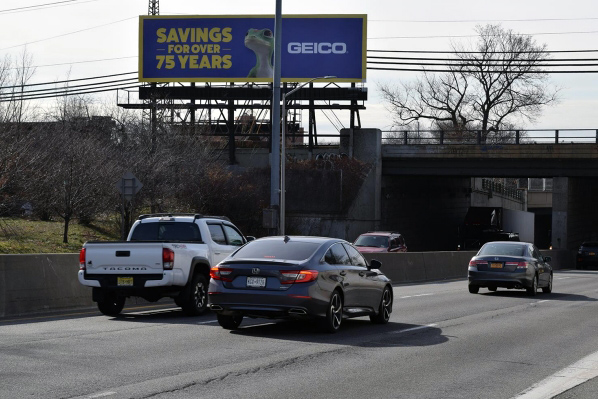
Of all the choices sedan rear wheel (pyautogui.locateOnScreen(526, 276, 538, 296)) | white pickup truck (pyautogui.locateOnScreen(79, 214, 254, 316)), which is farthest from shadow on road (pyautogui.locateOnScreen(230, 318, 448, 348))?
sedan rear wheel (pyautogui.locateOnScreen(526, 276, 538, 296))

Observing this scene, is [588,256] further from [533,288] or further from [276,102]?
[276,102]

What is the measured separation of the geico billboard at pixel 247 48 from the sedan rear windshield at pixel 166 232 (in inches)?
1555

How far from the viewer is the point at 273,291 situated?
13.9 metres

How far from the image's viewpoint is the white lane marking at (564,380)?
959 centimetres

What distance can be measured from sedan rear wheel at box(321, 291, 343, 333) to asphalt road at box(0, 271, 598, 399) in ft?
0.58

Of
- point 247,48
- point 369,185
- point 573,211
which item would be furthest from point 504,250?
point 573,211

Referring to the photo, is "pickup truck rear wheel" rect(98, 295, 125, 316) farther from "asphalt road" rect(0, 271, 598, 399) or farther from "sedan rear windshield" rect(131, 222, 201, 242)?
"sedan rear windshield" rect(131, 222, 201, 242)

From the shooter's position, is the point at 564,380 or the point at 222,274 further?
the point at 222,274

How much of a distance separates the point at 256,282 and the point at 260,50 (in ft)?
150

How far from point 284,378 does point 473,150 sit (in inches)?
1852

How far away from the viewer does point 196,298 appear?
57.1 ft

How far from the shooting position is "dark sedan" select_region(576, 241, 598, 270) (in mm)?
52938

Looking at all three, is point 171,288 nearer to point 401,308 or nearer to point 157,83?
point 401,308

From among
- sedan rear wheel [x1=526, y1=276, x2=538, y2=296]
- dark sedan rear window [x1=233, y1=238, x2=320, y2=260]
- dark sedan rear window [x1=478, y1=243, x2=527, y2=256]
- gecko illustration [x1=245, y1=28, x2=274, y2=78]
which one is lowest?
sedan rear wheel [x1=526, y1=276, x2=538, y2=296]
